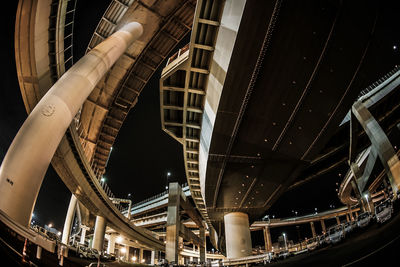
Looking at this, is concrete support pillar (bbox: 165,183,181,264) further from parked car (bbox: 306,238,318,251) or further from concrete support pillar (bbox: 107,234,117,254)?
concrete support pillar (bbox: 107,234,117,254)

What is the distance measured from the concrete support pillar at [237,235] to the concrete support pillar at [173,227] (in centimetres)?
583

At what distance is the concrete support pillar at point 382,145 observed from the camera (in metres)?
18.5

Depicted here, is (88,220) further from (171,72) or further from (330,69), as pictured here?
(330,69)

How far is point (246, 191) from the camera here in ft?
71.4

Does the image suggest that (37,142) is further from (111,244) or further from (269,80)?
(111,244)

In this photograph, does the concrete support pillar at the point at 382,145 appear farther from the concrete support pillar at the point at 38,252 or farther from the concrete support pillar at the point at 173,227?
the concrete support pillar at the point at 38,252

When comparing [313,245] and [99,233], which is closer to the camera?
[313,245]

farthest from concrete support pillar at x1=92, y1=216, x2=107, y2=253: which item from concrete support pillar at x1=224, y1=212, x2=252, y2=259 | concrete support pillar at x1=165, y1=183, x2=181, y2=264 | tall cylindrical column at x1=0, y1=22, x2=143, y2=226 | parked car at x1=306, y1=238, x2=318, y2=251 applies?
parked car at x1=306, y1=238, x2=318, y2=251

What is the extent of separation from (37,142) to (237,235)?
2224cm

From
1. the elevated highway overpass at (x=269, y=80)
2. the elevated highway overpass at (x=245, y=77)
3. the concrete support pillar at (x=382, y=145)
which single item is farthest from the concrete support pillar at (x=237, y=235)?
the concrete support pillar at (x=382, y=145)

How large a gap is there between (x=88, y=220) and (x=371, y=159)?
1607 inches

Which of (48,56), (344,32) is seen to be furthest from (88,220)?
(344,32)

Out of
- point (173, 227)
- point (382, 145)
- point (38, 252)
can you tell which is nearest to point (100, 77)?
point (38, 252)

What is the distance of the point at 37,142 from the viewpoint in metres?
8.77
